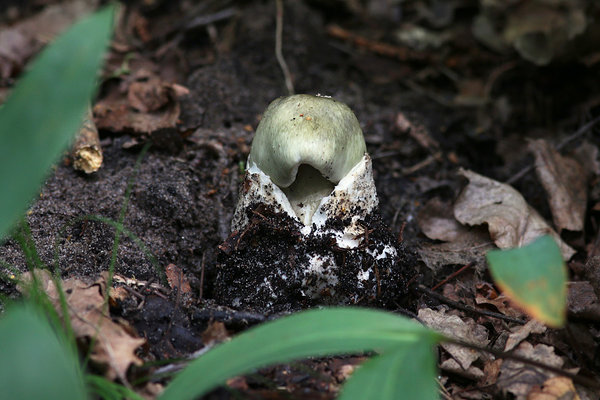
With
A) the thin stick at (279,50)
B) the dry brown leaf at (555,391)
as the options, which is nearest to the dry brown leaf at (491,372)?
the dry brown leaf at (555,391)

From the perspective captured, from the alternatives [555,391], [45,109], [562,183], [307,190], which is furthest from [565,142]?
[45,109]

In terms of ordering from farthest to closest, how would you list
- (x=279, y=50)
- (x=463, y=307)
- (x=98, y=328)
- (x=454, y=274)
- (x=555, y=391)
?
(x=279, y=50) < (x=454, y=274) < (x=463, y=307) < (x=555, y=391) < (x=98, y=328)

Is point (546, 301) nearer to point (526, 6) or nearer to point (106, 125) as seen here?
point (106, 125)

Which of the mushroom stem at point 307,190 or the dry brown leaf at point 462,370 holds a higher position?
the mushroom stem at point 307,190

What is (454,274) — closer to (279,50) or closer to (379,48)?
(279,50)

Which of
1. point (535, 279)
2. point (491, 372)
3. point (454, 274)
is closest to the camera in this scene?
point (535, 279)

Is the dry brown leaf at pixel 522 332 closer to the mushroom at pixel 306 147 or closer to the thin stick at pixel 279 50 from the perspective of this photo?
the mushroom at pixel 306 147
